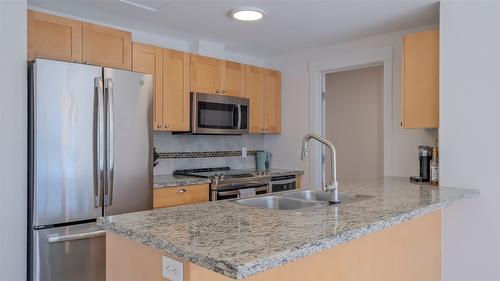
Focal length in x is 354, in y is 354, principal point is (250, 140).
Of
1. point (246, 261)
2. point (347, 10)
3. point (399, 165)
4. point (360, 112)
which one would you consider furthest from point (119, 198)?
point (360, 112)

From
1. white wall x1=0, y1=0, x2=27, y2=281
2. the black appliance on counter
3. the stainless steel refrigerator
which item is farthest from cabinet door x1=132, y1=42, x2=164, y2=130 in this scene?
the black appliance on counter

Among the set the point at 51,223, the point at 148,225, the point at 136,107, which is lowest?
the point at 51,223

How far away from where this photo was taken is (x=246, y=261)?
917mm

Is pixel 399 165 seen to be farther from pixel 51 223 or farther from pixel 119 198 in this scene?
pixel 51 223

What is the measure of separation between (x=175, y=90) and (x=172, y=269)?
2464 mm

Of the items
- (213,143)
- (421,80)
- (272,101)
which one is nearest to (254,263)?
(421,80)

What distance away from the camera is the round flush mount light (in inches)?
109

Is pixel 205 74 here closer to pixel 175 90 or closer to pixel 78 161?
pixel 175 90

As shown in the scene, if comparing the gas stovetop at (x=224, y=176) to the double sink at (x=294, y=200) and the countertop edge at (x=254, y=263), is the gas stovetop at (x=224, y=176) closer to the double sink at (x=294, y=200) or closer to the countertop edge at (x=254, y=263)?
the double sink at (x=294, y=200)

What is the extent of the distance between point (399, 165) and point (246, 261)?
282 centimetres

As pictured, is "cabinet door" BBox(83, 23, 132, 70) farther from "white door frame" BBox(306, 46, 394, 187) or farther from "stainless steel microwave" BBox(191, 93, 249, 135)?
"white door frame" BBox(306, 46, 394, 187)

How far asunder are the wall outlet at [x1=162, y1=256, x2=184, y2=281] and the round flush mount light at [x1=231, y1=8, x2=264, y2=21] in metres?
2.16
